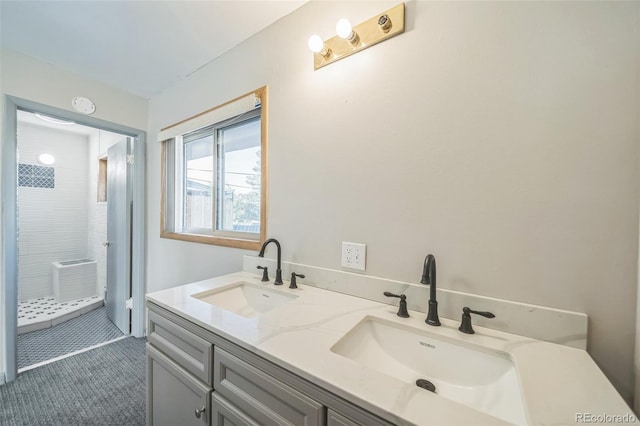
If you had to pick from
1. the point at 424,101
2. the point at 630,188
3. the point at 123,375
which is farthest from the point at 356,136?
the point at 123,375

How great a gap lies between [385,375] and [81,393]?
7.19 ft

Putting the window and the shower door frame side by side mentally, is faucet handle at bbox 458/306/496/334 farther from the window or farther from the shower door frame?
the shower door frame

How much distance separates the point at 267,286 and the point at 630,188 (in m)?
1.38

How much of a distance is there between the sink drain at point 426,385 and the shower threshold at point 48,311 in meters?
3.67

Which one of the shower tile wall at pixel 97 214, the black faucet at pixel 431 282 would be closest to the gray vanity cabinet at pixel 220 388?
the black faucet at pixel 431 282

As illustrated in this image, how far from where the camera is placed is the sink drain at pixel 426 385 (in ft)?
2.39

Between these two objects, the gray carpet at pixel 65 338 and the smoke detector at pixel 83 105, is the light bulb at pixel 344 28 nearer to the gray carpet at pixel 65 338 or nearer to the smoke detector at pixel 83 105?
the smoke detector at pixel 83 105

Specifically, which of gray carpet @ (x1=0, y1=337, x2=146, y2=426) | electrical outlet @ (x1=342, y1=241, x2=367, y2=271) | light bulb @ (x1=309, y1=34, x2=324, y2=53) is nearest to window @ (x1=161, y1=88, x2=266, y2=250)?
light bulb @ (x1=309, y1=34, x2=324, y2=53)

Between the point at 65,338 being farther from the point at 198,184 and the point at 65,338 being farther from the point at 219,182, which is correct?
the point at 219,182

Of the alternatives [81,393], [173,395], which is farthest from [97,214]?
[173,395]

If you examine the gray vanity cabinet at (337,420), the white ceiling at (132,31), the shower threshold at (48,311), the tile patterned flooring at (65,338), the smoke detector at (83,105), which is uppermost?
the white ceiling at (132,31)

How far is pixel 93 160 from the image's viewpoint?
350cm

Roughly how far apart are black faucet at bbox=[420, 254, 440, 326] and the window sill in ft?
3.24

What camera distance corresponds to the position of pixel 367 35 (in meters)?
1.08
